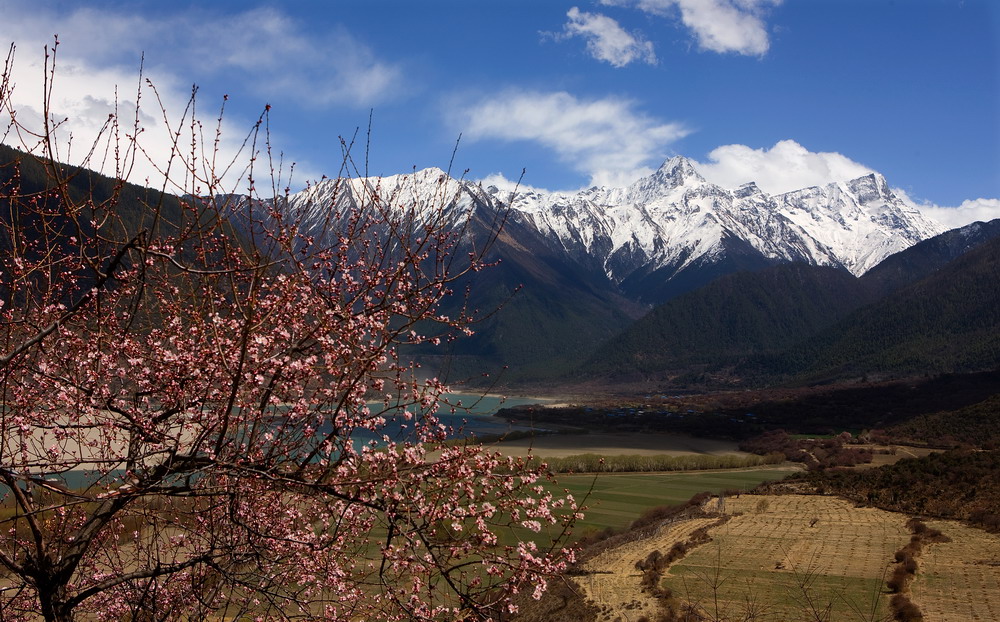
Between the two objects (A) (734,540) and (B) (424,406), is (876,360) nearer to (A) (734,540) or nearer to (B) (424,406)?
(A) (734,540)

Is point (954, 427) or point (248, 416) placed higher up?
point (248, 416)

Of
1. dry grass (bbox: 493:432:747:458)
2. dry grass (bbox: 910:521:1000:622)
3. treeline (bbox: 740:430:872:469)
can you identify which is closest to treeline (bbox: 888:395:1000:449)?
treeline (bbox: 740:430:872:469)

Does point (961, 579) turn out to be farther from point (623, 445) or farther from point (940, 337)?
point (940, 337)

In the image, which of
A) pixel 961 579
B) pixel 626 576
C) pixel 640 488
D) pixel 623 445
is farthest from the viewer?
pixel 623 445

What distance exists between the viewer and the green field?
5931cm

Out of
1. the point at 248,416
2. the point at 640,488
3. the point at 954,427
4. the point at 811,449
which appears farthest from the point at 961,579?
the point at 811,449

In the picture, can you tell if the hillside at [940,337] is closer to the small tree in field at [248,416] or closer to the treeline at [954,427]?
the treeline at [954,427]

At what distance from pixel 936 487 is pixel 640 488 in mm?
30215

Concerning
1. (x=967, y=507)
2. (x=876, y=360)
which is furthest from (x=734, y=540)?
(x=876, y=360)

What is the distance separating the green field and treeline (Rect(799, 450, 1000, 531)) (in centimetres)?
1280

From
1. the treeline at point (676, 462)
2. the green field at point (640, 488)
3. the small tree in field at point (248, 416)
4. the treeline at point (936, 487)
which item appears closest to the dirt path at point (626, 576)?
the green field at point (640, 488)

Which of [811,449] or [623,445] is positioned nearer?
[811,449]

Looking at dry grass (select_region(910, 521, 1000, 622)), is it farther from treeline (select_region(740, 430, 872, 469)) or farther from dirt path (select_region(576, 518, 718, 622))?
treeline (select_region(740, 430, 872, 469))

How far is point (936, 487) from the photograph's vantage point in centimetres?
4897
